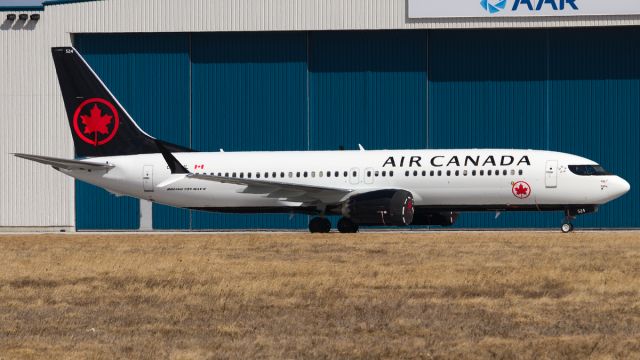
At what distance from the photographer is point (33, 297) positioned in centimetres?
2144

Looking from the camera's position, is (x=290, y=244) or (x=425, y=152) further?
(x=425, y=152)

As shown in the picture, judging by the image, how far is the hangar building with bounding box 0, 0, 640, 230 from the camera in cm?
5562

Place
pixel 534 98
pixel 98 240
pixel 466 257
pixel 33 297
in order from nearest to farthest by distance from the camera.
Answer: pixel 33 297 < pixel 466 257 < pixel 98 240 < pixel 534 98

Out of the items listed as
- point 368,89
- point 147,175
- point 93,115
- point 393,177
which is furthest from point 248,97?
point 393,177

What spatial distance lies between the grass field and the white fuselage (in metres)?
11.1

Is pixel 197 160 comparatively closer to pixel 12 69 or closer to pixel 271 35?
pixel 271 35

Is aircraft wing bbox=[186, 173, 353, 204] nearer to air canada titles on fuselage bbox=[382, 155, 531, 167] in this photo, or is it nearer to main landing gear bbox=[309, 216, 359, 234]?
main landing gear bbox=[309, 216, 359, 234]

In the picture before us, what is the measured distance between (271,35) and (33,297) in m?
37.3

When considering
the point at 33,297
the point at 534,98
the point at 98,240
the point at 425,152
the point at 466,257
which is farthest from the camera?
the point at 534,98

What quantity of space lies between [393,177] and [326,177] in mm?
3015

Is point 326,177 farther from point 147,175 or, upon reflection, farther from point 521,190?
point 521,190

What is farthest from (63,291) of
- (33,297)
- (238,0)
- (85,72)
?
(238,0)

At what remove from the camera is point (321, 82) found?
5734 centimetres

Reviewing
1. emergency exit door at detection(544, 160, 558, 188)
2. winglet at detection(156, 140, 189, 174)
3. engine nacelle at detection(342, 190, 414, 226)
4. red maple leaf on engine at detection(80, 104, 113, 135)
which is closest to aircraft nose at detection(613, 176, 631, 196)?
emergency exit door at detection(544, 160, 558, 188)
